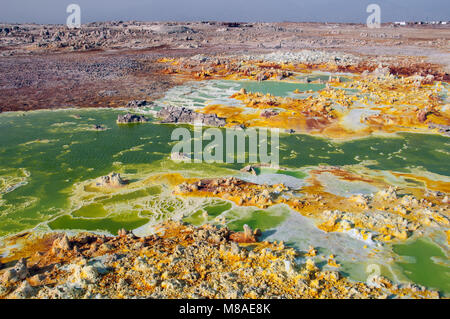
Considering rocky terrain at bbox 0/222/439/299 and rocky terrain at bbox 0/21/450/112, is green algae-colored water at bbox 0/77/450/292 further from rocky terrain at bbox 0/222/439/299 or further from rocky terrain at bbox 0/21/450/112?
rocky terrain at bbox 0/21/450/112

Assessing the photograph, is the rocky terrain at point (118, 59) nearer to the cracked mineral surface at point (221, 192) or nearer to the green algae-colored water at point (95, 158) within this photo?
the cracked mineral surface at point (221, 192)

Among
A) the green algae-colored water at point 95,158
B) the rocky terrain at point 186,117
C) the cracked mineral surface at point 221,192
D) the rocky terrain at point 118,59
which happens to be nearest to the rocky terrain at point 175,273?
the cracked mineral surface at point 221,192

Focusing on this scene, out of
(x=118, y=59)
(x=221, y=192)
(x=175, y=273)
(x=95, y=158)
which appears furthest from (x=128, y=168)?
(x=118, y=59)

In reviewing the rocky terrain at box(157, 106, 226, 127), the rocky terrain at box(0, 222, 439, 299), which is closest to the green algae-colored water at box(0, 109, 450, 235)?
the rocky terrain at box(157, 106, 226, 127)
